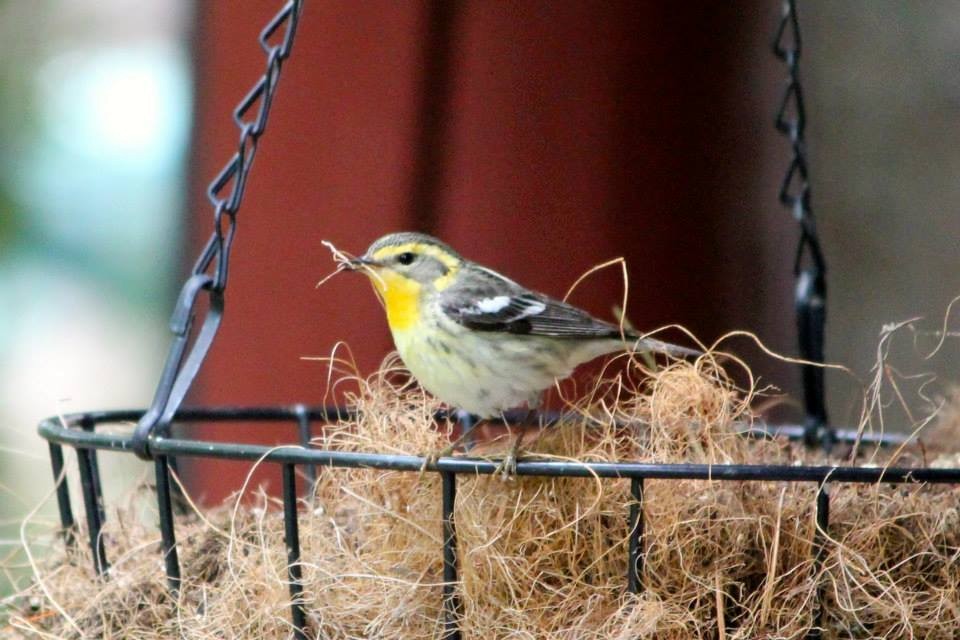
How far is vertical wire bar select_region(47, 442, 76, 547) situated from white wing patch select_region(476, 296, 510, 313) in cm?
99

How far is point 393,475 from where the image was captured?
86.4 inches

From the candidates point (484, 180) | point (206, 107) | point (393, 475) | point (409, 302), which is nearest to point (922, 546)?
point (393, 475)

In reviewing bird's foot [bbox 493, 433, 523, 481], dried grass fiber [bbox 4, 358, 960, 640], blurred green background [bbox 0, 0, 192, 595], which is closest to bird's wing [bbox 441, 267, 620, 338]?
dried grass fiber [bbox 4, 358, 960, 640]

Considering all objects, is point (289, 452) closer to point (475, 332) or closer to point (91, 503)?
point (91, 503)

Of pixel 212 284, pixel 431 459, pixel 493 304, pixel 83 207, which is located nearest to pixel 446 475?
pixel 431 459

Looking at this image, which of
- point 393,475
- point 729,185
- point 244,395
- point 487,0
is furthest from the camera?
point 729,185

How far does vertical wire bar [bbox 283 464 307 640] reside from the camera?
1959 mm

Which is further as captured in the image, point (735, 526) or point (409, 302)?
point (409, 302)

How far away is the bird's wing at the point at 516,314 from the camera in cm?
274

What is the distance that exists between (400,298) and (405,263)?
0.29 ft

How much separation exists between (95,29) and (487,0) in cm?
299

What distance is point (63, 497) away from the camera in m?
2.56

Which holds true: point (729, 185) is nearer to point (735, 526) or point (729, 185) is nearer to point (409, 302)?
point (409, 302)

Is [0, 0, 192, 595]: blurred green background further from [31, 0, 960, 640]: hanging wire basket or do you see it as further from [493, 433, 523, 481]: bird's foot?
[493, 433, 523, 481]: bird's foot
